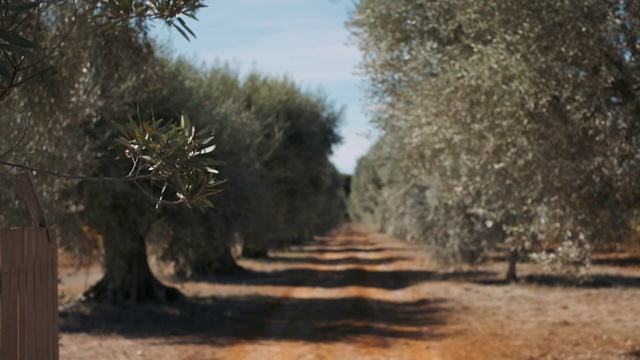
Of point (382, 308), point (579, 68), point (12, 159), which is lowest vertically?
point (382, 308)

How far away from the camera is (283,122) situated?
3334cm

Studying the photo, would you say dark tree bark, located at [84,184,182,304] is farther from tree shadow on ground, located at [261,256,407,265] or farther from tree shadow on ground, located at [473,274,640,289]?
tree shadow on ground, located at [261,256,407,265]

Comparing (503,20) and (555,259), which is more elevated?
(503,20)

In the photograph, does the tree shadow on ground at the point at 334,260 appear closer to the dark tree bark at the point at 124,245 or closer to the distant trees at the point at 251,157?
the distant trees at the point at 251,157

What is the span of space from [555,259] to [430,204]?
15.8 metres

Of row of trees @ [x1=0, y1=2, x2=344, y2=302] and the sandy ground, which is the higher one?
row of trees @ [x1=0, y1=2, x2=344, y2=302]

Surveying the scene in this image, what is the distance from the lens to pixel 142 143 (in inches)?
163

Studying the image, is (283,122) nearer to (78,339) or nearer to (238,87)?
(238,87)

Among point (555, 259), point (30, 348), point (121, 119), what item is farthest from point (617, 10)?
point (121, 119)

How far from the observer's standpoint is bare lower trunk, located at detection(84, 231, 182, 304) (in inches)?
712

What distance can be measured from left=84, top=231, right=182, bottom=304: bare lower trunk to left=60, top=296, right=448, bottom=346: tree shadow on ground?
1.76 ft

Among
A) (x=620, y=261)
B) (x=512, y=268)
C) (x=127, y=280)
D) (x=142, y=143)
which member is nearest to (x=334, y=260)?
Result: (x=620, y=261)

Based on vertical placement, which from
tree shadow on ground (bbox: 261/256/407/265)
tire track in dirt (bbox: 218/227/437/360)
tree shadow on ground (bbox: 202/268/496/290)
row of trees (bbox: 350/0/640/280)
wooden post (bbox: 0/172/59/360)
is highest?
row of trees (bbox: 350/0/640/280)

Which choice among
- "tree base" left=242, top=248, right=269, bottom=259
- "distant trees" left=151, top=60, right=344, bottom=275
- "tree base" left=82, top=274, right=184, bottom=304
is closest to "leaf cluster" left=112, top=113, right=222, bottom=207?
"distant trees" left=151, top=60, right=344, bottom=275
